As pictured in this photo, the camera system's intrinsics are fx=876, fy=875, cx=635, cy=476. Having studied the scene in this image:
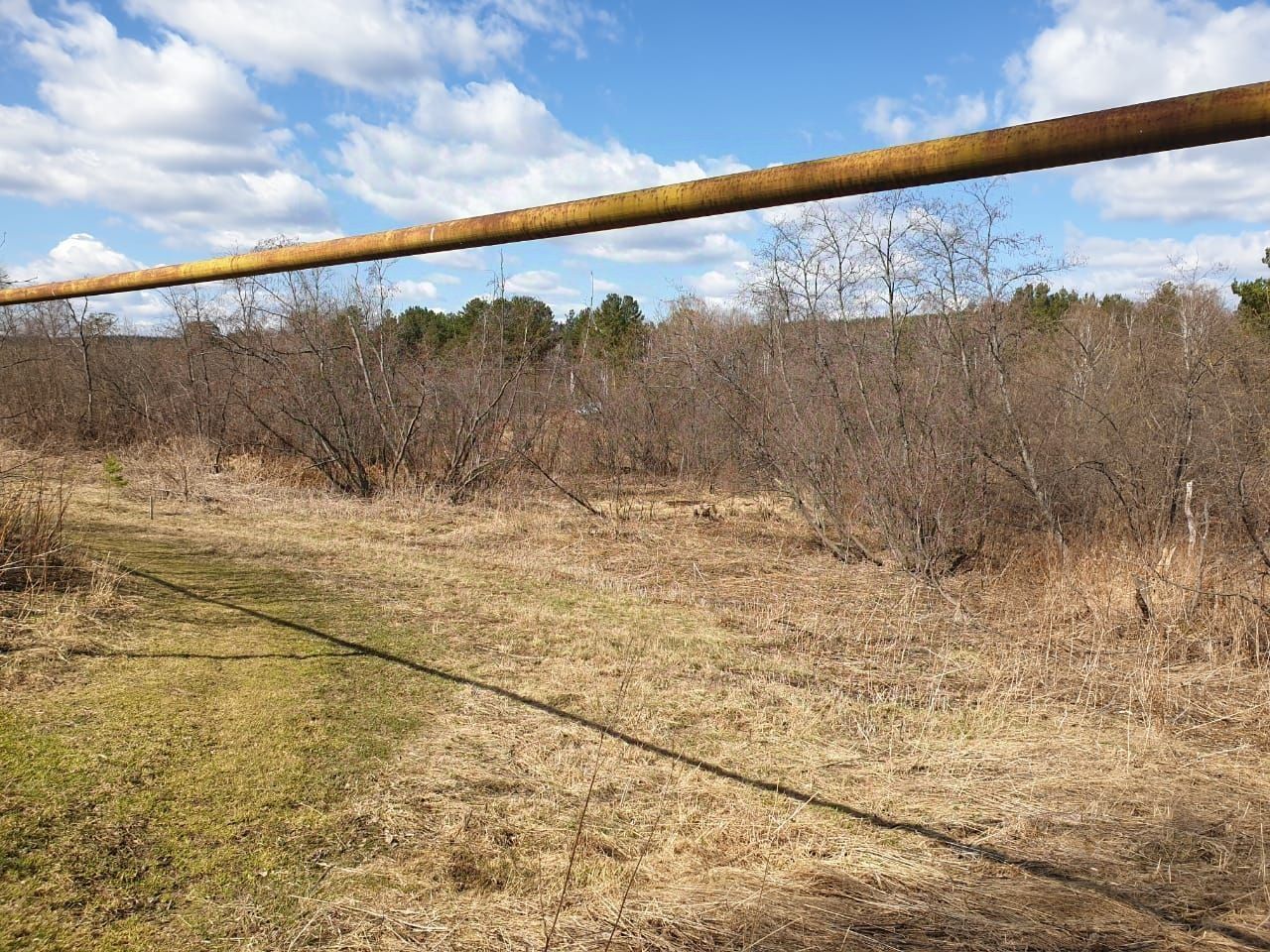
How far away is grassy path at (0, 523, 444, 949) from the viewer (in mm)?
2598

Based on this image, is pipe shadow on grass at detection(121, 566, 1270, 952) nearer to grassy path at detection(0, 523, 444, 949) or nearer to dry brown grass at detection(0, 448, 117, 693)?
grassy path at detection(0, 523, 444, 949)

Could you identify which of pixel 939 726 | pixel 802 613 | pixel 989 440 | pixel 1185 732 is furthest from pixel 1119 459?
pixel 939 726

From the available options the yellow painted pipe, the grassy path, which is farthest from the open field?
the yellow painted pipe

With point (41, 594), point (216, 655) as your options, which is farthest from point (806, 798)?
point (41, 594)

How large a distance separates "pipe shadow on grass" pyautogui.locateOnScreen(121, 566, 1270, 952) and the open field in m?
0.02

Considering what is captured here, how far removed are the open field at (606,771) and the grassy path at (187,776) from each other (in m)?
0.02

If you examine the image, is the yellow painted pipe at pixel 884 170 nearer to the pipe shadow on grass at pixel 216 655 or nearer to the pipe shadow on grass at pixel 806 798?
the pipe shadow on grass at pixel 806 798

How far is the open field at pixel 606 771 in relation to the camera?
2.72 meters

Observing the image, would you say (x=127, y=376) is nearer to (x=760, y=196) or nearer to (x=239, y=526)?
(x=239, y=526)

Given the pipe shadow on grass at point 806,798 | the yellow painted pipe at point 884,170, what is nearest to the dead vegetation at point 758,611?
the pipe shadow on grass at point 806,798

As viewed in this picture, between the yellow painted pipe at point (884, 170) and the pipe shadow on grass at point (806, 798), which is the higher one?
the yellow painted pipe at point (884, 170)

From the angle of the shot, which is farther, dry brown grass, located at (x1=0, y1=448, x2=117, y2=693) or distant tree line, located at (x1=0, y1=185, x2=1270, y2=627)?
distant tree line, located at (x1=0, y1=185, x2=1270, y2=627)

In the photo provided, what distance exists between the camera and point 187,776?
137 inches

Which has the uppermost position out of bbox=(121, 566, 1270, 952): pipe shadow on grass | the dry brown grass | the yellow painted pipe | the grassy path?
the yellow painted pipe
